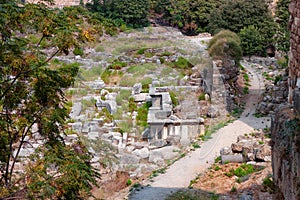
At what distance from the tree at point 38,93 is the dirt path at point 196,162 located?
4267mm

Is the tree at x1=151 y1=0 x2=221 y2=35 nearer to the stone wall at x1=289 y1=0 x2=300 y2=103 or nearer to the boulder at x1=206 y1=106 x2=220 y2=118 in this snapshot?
the boulder at x1=206 y1=106 x2=220 y2=118

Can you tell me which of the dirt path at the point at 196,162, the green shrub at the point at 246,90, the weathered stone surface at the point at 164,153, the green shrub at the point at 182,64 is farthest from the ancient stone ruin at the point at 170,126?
the green shrub at the point at 182,64

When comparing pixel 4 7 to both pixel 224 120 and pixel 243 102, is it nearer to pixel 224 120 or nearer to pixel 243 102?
pixel 224 120

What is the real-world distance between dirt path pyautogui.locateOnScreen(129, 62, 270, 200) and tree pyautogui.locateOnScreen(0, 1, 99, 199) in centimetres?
427

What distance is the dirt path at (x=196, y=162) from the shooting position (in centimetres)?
976

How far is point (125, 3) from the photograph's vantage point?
109 ft

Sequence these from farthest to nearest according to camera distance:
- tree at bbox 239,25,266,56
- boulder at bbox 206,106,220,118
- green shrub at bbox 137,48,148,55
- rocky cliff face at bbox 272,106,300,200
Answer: tree at bbox 239,25,266,56, green shrub at bbox 137,48,148,55, boulder at bbox 206,106,220,118, rocky cliff face at bbox 272,106,300,200

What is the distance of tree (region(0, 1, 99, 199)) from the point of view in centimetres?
502

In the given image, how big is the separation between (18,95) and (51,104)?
0.41 meters

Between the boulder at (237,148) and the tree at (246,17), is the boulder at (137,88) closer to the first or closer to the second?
the boulder at (237,148)

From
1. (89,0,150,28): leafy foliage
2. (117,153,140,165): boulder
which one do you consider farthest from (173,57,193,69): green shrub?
(89,0,150,28): leafy foliage

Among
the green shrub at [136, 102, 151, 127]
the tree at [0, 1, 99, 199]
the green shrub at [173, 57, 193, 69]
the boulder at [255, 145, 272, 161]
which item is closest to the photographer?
the tree at [0, 1, 99, 199]

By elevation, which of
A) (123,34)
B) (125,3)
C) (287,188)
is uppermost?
(125,3)

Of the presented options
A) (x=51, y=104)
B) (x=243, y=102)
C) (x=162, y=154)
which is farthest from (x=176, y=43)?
(x=51, y=104)
